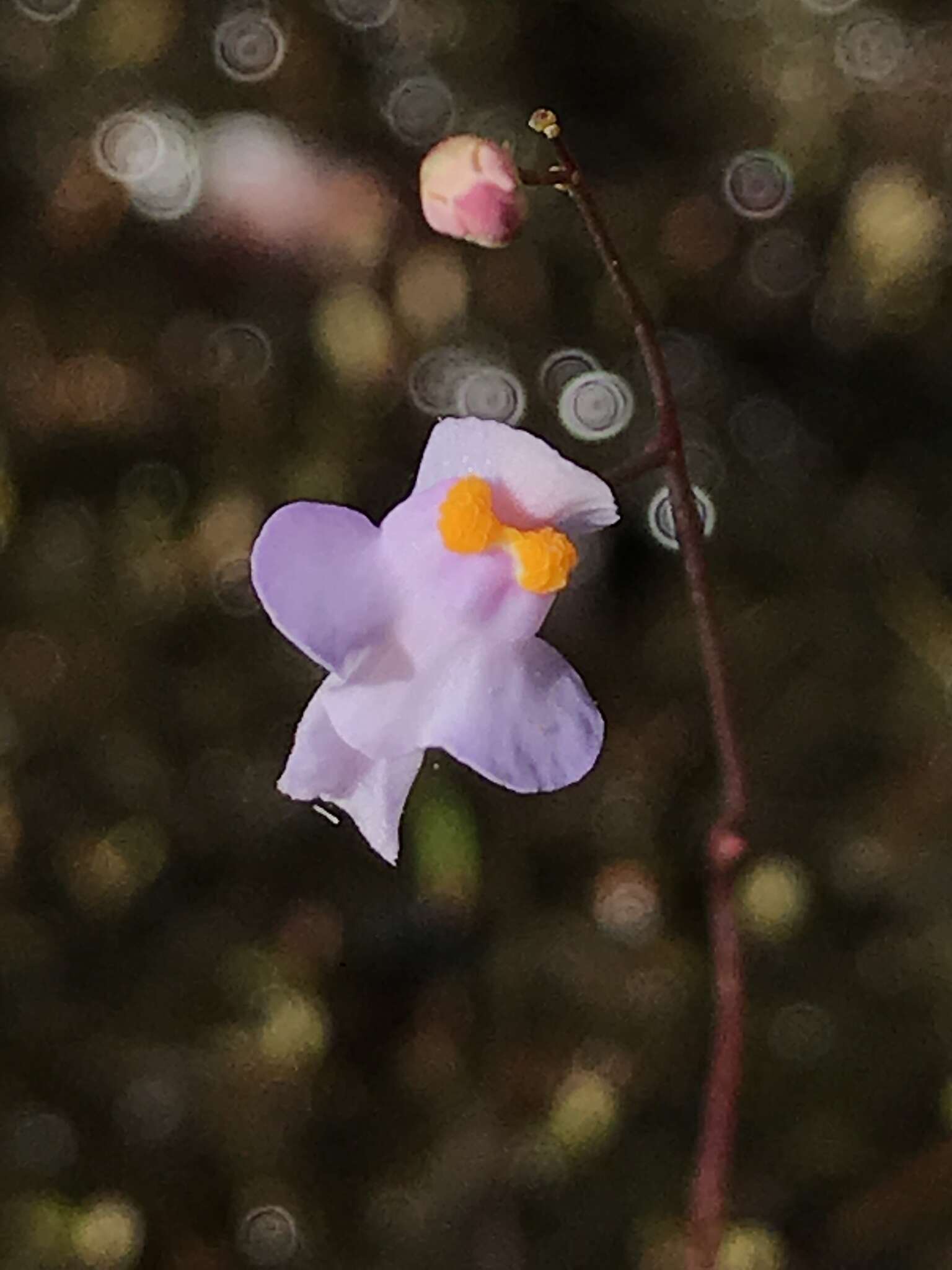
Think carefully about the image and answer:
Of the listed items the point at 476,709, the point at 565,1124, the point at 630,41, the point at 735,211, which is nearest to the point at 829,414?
the point at 735,211

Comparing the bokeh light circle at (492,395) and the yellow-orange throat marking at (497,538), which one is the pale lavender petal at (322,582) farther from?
the bokeh light circle at (492,395)

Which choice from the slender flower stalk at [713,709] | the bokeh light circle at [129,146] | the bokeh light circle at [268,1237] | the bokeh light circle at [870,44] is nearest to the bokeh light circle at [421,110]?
the bokeh light circle at [129,146]

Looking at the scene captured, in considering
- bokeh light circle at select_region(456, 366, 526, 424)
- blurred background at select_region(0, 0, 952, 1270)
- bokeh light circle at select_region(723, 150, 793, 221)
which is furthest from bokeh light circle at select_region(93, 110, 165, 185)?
bokeh light circle at select_region(723, 150, 793, 221)

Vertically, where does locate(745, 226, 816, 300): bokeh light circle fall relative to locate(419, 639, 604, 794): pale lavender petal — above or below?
above

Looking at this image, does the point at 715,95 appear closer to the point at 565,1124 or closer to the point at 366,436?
the point at 366,436

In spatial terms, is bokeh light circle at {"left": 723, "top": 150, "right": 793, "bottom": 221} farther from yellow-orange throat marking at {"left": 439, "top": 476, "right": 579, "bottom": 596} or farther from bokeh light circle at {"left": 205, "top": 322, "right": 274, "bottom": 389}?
yellow-orange throat marking at {"left": 439, "top": 476, "right": 579, "bottom": 596}

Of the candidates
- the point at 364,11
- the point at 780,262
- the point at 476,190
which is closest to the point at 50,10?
the point at 364,11

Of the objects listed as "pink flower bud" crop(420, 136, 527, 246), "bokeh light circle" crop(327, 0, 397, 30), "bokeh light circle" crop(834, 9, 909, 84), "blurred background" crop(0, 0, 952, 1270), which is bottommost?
"blurred background" crop(0, 0, 952, 1270)
